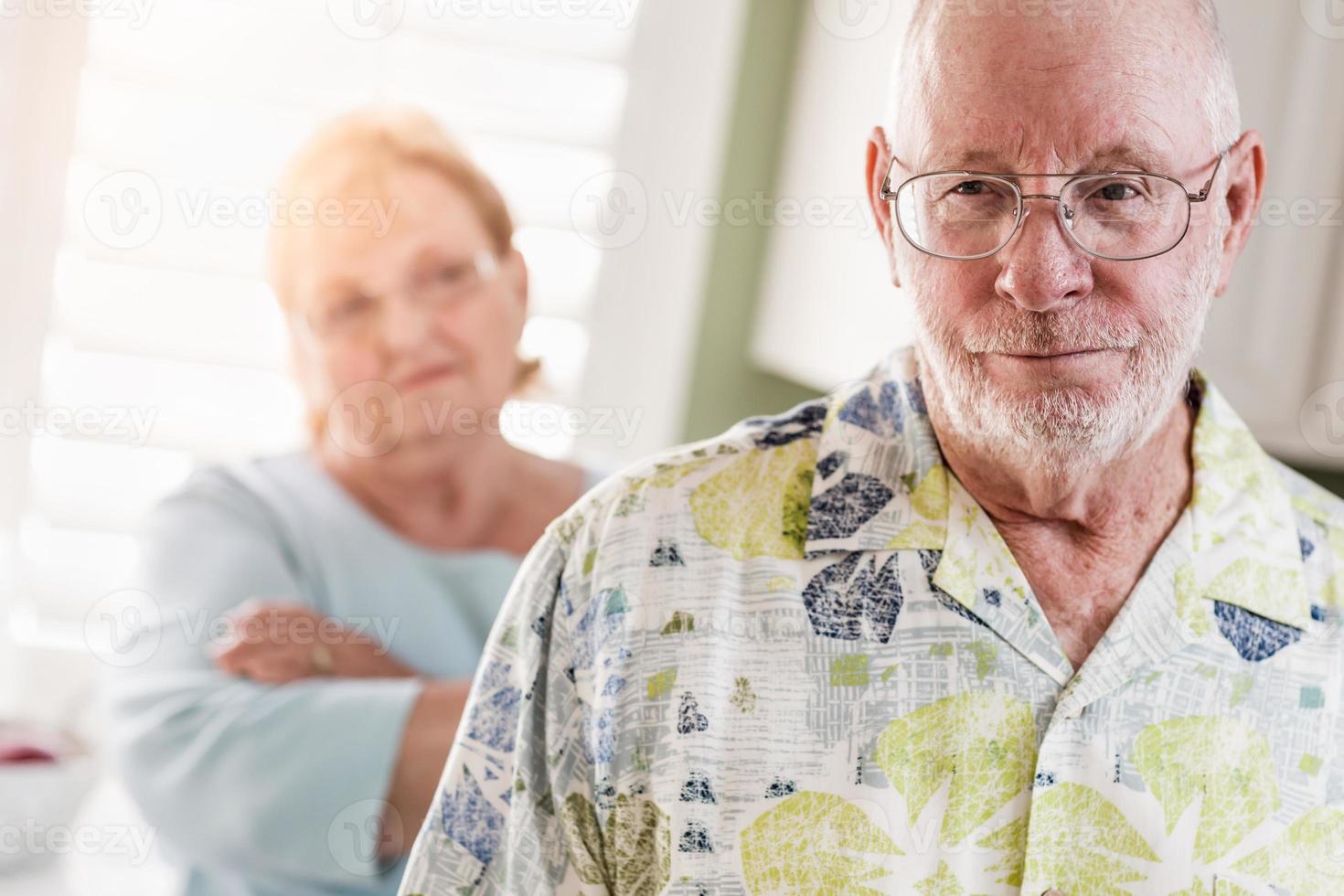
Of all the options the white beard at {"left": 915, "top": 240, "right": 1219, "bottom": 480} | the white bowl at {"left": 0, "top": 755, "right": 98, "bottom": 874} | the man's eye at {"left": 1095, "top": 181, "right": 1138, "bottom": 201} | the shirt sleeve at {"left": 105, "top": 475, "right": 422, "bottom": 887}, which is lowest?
the white bowl at {"left": 0, "top": 755, "right": 98, "bottom": 874}

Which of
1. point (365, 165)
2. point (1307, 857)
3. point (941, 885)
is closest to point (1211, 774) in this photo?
point (1307, 857)

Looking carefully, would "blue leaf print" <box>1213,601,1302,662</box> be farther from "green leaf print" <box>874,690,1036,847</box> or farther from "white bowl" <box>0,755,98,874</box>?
"white bowl" <box>0,755,98,874</box>

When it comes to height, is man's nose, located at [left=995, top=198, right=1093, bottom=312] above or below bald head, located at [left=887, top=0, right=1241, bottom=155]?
below

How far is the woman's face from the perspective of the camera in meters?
1.73

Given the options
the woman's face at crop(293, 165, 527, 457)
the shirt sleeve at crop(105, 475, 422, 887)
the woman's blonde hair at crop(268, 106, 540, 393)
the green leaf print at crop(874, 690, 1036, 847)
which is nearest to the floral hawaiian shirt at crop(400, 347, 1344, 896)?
the green leaf print at crop(874, 690, 1036, 847)

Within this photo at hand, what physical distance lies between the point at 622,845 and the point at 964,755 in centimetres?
24

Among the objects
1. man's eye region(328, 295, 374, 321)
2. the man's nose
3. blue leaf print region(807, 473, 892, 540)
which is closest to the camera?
the man's nose

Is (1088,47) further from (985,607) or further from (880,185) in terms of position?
(985,607)

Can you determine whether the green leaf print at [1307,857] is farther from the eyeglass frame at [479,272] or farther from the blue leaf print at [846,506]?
the eyeglass frame at [479,272]

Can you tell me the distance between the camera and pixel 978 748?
87 cm

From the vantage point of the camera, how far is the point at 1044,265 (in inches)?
32.4

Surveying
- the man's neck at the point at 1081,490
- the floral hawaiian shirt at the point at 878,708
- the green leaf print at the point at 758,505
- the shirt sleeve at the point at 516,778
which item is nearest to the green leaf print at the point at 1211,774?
the floral hawaiian shirt at the point at 878,708

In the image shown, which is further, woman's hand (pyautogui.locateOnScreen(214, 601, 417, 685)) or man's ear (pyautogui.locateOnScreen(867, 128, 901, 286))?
woman's hand (pyautogui.locateOnScreen(214, 601, 417, 685))

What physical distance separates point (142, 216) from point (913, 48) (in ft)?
4.16
